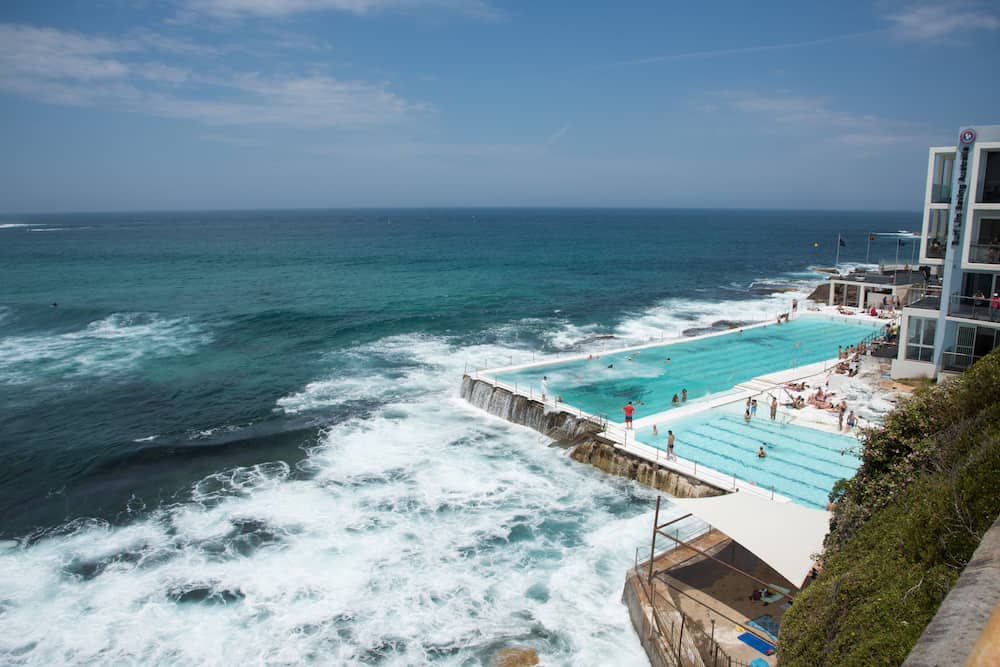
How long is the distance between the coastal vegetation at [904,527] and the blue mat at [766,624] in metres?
2.03

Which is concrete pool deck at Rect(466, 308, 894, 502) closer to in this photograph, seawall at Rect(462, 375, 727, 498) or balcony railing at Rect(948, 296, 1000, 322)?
seawall at Rect(462, 375, 727, 498)

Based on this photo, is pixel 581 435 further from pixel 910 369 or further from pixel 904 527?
pixel 904 527

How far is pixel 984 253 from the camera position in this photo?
79.6 feet

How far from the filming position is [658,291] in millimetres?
67250

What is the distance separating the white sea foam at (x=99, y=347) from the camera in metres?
37.0

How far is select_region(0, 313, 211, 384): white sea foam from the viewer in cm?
3697

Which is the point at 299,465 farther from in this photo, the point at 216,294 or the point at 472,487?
the point at 216,294

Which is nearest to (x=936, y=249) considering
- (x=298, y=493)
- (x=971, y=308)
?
(x=971, y=308)

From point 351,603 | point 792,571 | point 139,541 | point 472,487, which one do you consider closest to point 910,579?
point 792,571

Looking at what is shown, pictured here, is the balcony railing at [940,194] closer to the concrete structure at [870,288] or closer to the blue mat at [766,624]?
the blue mat at [766,624]

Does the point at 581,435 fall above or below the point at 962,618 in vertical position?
below

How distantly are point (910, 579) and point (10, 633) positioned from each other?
62.1 ft

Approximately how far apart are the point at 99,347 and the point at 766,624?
4423 centimetres

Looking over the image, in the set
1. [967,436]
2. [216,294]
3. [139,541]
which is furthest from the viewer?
[216,294]
